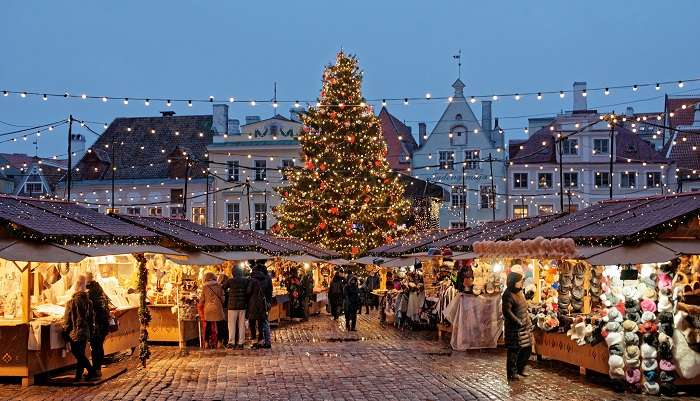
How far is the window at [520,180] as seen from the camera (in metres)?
56.5

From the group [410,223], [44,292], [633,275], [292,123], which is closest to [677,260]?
[633,275]

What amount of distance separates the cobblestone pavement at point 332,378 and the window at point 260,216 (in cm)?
3523

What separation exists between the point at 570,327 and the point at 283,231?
27.1 metres

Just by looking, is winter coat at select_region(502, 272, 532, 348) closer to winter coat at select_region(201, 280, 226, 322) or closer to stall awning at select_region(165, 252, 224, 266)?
winter coat at select_region(201, 280, 226, 322)

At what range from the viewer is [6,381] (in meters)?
14.1

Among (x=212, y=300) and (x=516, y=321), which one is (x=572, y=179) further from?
(x=516, y=321)

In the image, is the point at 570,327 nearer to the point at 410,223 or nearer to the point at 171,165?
the point at 410,223

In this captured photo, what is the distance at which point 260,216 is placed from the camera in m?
56.2

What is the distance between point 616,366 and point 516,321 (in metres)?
1.63

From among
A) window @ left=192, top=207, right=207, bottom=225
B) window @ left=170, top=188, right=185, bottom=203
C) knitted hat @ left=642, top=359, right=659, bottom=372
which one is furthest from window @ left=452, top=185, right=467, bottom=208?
knitted hat @ left=642, top=359, right=659, bottom=372

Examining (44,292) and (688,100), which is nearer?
(44,292)

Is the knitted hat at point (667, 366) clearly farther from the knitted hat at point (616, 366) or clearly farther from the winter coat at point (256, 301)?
the winter coat at point (256, 301)

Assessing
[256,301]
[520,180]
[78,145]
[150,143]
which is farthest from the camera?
[78,145]

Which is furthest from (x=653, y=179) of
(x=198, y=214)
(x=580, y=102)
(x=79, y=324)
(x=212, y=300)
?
(x=79, y=324)
